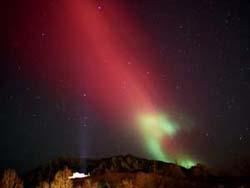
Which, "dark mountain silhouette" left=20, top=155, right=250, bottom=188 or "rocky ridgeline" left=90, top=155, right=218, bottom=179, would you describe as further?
"rocky ridgeline" left=90, top=155, right=218, bottom=179

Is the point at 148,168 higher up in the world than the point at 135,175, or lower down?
higher up

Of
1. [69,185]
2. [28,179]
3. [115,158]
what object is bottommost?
[69,185]

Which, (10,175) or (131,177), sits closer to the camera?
(10,175)

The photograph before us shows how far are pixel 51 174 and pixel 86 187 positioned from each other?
5164 cm

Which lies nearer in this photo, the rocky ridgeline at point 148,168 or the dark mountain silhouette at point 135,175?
the dark mountain silhouette at point 135,175

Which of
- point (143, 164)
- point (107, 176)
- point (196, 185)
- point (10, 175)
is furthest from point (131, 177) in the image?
point (143, 164)

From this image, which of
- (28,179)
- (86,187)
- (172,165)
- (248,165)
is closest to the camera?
(248,165)

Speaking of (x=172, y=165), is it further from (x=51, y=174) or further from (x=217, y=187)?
(x=51, y=174)

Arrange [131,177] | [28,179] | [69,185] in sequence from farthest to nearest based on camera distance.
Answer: [28,179] → [131,177] → [69,185]

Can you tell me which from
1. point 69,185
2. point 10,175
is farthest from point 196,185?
point 10,175

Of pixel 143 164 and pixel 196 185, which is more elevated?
pixel 143 164

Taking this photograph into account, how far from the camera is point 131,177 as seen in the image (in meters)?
94.8

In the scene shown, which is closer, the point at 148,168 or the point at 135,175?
the point at 135,175

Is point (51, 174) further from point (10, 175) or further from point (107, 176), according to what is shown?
point (10, 175)
